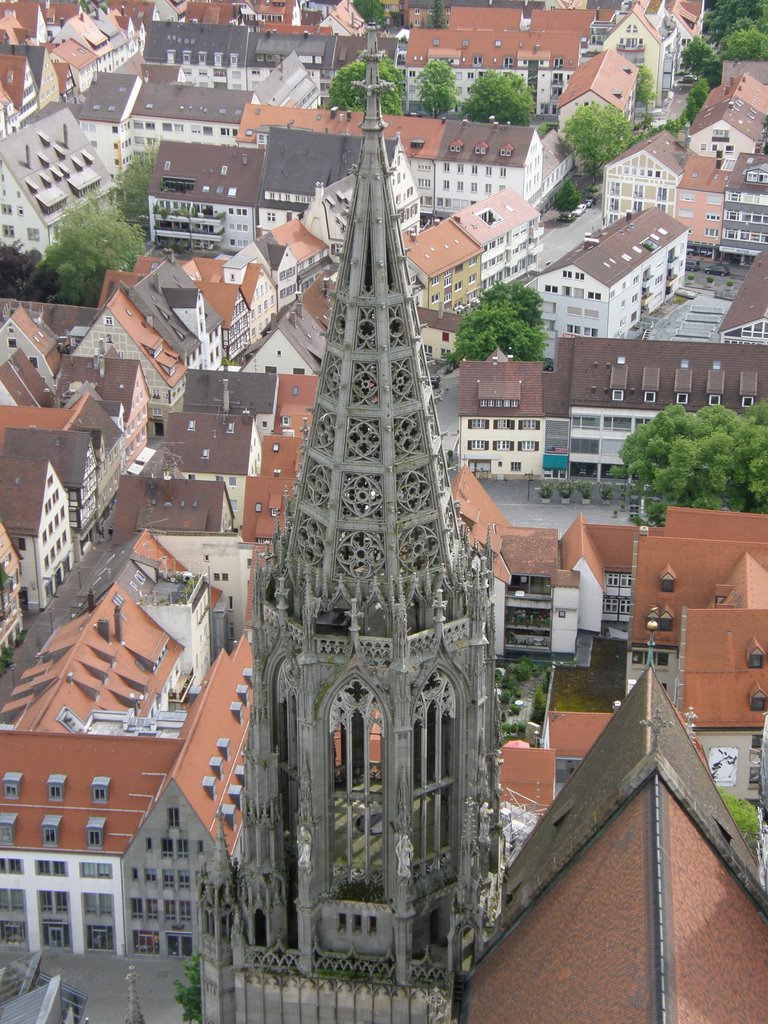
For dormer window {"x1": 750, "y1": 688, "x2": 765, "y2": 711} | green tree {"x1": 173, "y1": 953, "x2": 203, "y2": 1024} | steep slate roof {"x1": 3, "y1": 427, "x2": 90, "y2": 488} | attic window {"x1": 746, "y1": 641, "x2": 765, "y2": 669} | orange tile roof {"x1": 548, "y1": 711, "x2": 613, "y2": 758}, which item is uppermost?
steep slate roof {"x1": 3, "y1": 427, "x2": 90, "y2": 488}

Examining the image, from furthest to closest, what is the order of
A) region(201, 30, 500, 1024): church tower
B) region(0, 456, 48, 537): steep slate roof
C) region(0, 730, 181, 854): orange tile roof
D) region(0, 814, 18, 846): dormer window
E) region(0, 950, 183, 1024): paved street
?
1. region(0, 456, 48, 537): steep slate roof
2. region(0, 730, 181, 854): orange tile roof
3. region(0, 814, 18, 846): dormer window
4. region(0, 950, 183, 1024): paved street
5. region(201, 30, 500, 1024): church tower

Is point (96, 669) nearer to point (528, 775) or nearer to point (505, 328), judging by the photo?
point (528, 775)

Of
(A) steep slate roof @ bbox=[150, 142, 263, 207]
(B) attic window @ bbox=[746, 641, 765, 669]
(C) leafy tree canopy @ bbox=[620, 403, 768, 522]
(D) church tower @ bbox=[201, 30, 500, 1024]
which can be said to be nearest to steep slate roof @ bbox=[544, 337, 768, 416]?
(C) leafy tree canopy @ bbox=[620, 403, 768, 522]

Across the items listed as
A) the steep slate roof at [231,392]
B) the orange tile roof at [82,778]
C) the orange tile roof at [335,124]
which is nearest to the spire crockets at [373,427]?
the orange tile roof at [82,778]

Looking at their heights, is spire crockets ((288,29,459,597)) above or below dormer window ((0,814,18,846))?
above

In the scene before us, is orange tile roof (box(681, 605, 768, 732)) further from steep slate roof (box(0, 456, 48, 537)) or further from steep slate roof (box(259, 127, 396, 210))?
steep slate roof (box(259, 127, 396, 210))

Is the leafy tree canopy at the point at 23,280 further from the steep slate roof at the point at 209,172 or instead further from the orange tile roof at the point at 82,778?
the orange tile roof at the point at 82,778

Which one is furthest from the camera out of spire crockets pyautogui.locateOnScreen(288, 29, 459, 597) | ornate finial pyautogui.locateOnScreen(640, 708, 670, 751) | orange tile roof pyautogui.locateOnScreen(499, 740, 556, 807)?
orange tile roof pyautogui.locateOnScreen(499, 740, 556, 807)
